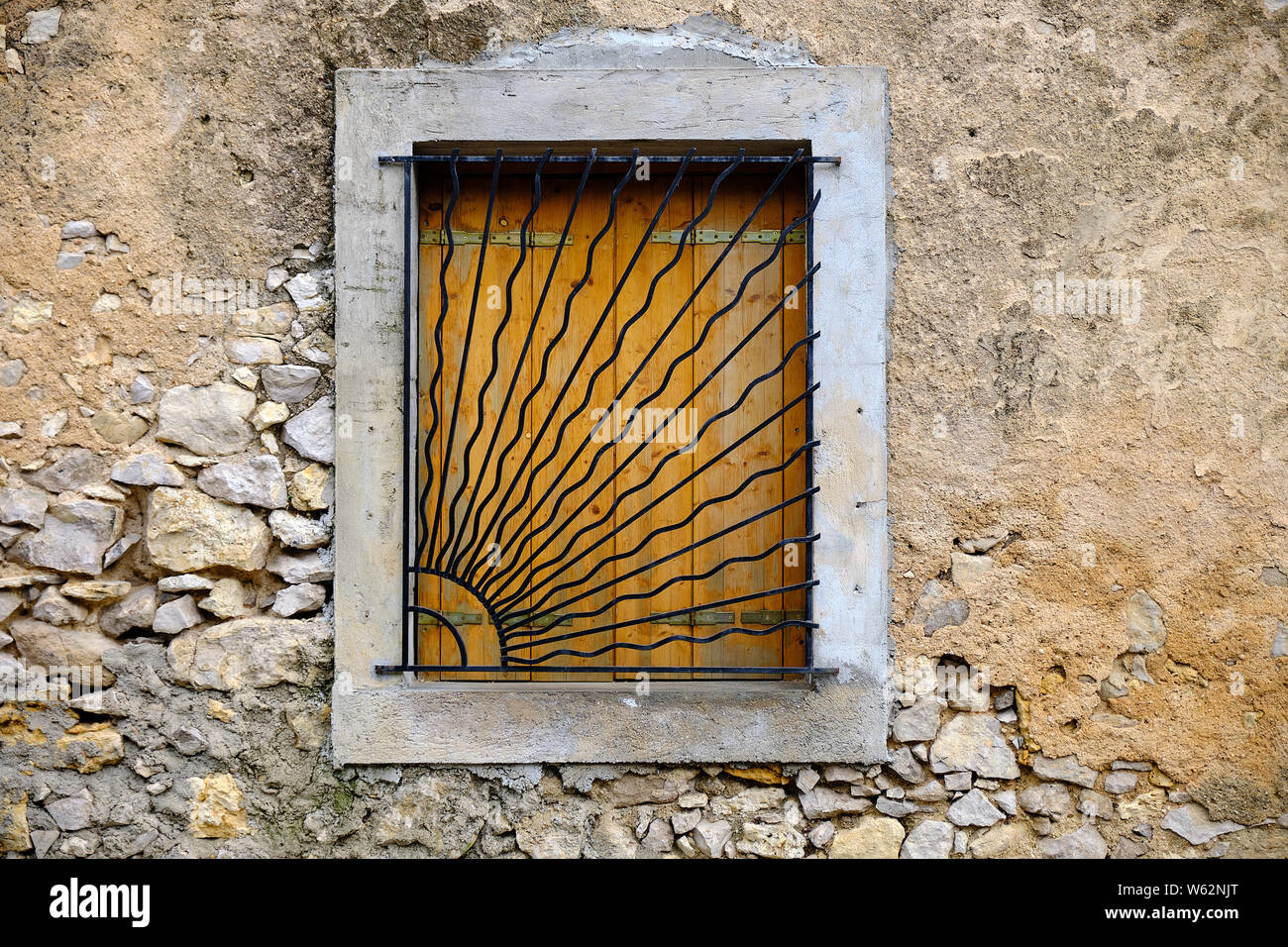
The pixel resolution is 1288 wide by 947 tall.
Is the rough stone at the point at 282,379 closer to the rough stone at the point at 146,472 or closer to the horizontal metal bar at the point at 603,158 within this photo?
the rough stone at the point at 146,472

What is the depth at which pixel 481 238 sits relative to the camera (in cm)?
232

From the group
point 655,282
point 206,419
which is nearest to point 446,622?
point 206,419

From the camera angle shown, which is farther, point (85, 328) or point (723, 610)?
point (723, 610)

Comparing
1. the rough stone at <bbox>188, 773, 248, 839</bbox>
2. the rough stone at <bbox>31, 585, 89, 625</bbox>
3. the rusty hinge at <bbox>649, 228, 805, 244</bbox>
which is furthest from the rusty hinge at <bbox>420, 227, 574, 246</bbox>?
the rough stone at <bbox>188, 773, 248, 839</bbox>

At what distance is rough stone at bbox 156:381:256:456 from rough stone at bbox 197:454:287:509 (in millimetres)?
49

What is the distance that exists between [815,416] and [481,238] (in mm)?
1043

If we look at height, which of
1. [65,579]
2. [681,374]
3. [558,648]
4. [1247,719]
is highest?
[681,374]

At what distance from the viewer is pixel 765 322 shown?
2289 mm

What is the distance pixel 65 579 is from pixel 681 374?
1698 mm

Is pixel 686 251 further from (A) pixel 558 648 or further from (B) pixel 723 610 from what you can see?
(A) pixel 558 648

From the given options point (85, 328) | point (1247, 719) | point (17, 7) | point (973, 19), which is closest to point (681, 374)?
point (973, 19)

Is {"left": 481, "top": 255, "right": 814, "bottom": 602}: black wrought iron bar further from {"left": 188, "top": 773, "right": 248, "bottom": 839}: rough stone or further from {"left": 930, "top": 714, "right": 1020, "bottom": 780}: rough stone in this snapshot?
{"left": 930, "top": 714, "right": 1020, "bottom": 780}: rough stone

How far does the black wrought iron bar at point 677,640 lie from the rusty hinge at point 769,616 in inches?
0.7

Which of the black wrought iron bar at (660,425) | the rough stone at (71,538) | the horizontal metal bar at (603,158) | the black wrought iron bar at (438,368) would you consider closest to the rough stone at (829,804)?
the black wrought iron bar at (660,425)
